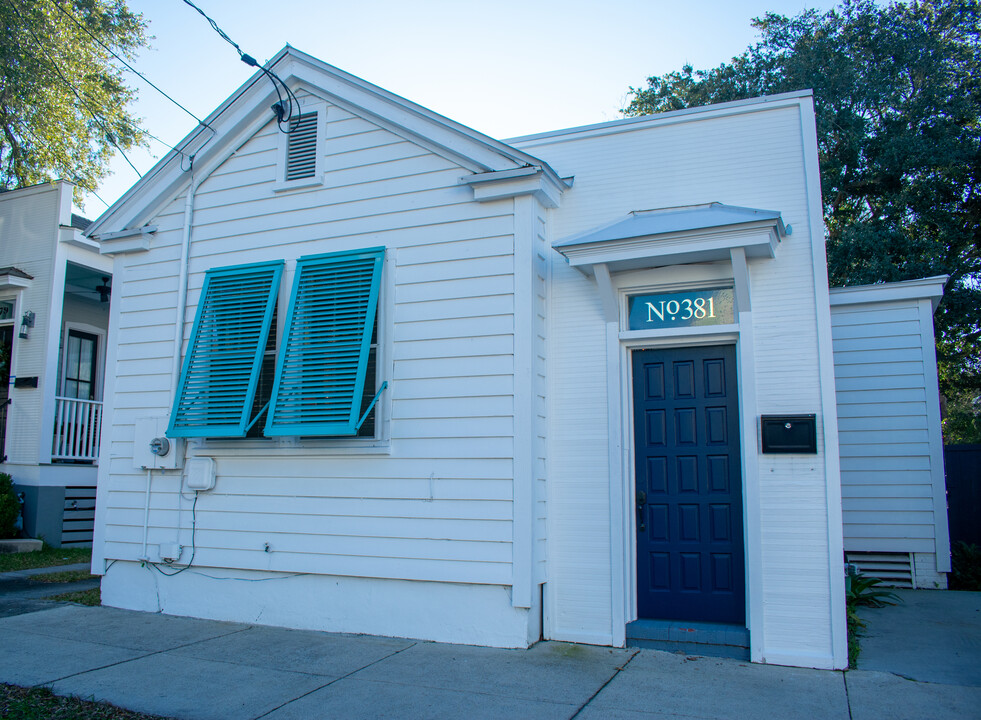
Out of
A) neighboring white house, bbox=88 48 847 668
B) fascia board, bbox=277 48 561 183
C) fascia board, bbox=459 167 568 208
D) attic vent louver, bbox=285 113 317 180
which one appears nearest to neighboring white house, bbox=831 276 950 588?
neighboring white house, bbox=88 48 847 668

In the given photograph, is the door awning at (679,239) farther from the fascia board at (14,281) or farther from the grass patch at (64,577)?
the fascia board at (14,281)

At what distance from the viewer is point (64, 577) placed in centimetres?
866

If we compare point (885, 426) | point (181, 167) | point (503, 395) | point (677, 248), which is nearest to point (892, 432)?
point (885, 426)

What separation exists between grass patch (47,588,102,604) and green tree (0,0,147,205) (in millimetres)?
15173

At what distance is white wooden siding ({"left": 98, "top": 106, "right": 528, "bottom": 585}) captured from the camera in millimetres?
6039

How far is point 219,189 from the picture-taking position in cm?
750

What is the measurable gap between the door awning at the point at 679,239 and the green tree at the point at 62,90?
17091 mm

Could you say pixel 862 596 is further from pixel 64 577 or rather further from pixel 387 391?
pixel 64 577

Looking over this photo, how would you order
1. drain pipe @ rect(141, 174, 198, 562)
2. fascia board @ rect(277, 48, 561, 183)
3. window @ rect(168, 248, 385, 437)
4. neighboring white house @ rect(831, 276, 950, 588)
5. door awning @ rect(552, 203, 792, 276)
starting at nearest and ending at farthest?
door awning @ rect(552, 203, 792, 276) → fascia board @ rect(277, 48, 561, 183) → window @ rect(168, 248, 385, 437) → drain pipe @ rect(141, 174, 198, 562) → neighboring white house @ rect(831, 276, 950, 588)

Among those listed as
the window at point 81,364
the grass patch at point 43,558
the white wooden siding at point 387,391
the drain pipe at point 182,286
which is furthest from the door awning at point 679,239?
the window at point 81,364

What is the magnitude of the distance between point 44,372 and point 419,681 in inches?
353

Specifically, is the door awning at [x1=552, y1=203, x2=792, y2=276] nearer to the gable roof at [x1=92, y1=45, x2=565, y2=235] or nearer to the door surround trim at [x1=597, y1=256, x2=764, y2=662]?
the door surround trim at [x1=597, y1=256, x2=764, y2=662]

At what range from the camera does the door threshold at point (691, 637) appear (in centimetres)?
552

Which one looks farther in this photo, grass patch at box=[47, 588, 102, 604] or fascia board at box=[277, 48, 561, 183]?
grass patch at box=[47, 588, 102, 604]
